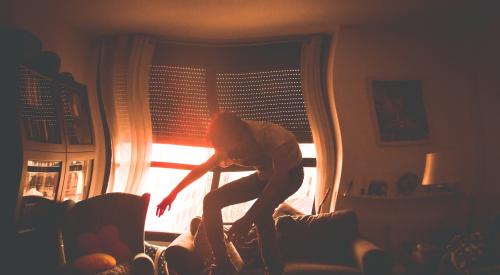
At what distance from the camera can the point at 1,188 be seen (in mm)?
2344

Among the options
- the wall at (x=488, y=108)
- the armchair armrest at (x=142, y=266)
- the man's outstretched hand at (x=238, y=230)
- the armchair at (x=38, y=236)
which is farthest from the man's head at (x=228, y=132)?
the wall at (x=488, y=108)

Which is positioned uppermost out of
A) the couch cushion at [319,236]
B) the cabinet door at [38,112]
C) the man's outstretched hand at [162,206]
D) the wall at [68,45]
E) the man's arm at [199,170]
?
the wall at [68,45]

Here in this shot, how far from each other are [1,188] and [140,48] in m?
1.99

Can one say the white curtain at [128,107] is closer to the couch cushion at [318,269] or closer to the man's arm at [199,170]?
the man's arm at [199,170]

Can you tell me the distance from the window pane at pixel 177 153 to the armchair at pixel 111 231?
106 centimetres

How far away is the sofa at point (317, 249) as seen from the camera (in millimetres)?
2410

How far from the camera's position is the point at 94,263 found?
2215mm

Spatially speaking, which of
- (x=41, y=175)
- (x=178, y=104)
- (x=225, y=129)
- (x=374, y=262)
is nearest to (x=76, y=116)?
(x=41, y=175)

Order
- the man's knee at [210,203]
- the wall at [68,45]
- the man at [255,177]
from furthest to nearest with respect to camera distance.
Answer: the wall at [68,45]
the man's knee at [210,203]
the man at [255,177]

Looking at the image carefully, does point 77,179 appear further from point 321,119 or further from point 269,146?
point 321,119

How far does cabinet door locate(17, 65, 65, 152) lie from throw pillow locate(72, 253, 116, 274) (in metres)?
0.86


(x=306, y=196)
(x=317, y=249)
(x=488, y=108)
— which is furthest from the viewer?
(x=306, y=196)

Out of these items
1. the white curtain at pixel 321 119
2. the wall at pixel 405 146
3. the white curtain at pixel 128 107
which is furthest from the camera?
the white curtain at pixel 128 107

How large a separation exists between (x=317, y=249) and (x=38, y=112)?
8.13ft
